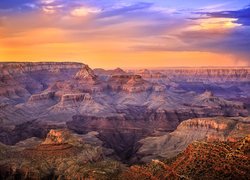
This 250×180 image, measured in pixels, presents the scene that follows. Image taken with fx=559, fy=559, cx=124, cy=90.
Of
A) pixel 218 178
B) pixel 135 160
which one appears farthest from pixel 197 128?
pixel 218 178

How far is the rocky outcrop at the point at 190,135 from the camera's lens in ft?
504

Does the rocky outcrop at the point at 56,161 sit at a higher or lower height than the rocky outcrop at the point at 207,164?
lower

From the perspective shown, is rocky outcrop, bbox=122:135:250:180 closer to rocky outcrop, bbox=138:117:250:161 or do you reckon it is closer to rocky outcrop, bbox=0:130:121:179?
rocky outcrop, bbox=0:130:121:179

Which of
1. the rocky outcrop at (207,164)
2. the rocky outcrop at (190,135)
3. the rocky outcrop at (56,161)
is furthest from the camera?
the rocky outcrop at (190,135)

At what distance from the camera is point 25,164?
376 feet

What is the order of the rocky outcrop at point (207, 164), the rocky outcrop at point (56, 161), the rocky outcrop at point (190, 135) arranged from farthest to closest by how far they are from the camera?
the rocky outcrop at point (190, 135), the rocky outcrop at point (56, 161), the rocky outcrop at point (207, 164)

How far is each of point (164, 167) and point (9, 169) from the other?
45.0m

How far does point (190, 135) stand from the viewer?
6644 inches

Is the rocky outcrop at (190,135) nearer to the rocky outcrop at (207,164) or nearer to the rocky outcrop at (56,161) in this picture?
the rocky outcrop at (56,161)

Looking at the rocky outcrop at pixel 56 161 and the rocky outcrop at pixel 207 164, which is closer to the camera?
the rocky outcrop at pixel 207 164

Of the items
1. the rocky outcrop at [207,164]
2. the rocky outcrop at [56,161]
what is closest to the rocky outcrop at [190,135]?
the rocky outcrop at [56,161]

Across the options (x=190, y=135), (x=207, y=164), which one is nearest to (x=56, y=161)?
(x=207, y=164)

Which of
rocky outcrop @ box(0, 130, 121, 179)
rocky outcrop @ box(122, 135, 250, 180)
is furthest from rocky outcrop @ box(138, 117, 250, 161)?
rocky outcrop @ box(122, 135, 250, 180)

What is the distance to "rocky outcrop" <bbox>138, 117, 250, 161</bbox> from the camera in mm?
153750
